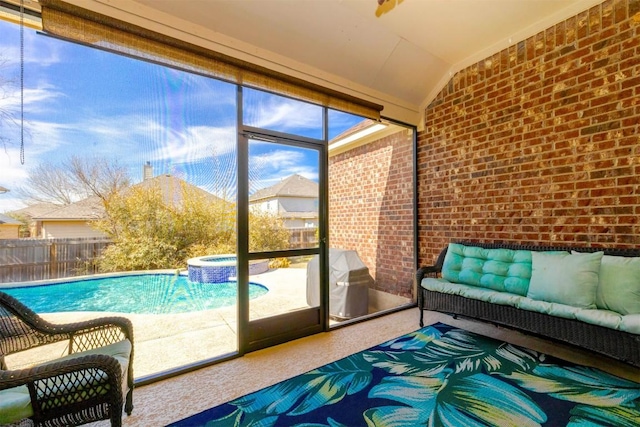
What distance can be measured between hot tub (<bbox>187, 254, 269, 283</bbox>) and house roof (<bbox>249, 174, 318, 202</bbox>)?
0.67 m

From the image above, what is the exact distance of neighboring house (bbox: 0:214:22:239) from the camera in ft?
6.24

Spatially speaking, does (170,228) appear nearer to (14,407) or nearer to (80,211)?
(80,211)

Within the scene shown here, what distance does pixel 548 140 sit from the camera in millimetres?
2879

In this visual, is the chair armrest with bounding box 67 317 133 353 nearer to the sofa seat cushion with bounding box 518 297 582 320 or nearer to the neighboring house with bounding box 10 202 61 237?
the neighboring house with bounding box 10 202 61 237

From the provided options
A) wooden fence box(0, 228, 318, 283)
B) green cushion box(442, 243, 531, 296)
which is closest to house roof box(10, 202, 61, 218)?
wooden fence box(0, 228, 318, 283)

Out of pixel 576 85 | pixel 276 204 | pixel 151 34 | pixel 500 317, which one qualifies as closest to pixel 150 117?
pixel 151 34

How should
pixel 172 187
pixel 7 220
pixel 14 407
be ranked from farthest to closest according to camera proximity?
pixel 172 187
pixel 7 220
pixel 14 407

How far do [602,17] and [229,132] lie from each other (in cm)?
351

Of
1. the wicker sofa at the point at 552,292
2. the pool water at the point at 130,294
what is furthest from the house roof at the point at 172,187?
the wicker sofa at the point at 552,292

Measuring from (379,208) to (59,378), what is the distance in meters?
3.92

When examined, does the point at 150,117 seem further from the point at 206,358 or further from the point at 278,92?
the point at 206,358

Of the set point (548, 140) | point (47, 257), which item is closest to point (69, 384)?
point (47, 257)

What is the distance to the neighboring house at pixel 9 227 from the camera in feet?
6.24

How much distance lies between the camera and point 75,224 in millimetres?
2189
